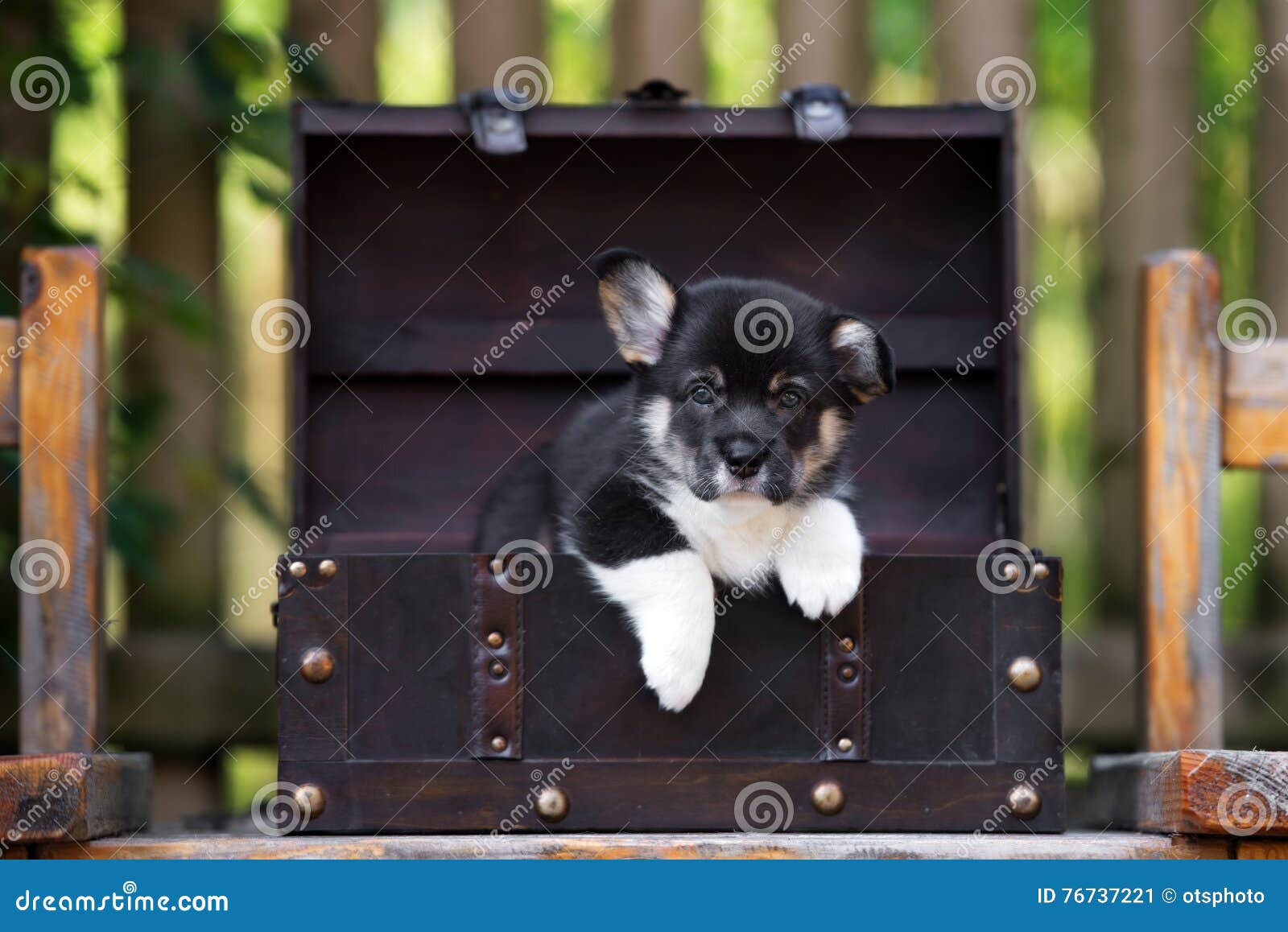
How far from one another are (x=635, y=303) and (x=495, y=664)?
73 cm

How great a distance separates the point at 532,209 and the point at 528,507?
2.40 ft

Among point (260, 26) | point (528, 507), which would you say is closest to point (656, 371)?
point (528, 507)

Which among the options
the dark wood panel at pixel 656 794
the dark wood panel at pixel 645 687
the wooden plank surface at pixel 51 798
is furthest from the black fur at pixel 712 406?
the wooden plank surface at pixel 51 798

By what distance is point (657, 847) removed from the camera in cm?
229

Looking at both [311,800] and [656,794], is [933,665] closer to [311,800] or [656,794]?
[656,794]

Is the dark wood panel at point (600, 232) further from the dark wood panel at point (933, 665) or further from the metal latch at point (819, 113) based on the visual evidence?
the dark wood panel at point (933, 665)

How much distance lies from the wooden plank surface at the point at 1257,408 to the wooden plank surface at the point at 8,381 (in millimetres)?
2418

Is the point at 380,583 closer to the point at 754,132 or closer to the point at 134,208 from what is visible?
the point at 754,132

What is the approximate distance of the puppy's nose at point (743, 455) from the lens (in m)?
2.51

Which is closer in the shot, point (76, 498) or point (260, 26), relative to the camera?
point (76, 498)

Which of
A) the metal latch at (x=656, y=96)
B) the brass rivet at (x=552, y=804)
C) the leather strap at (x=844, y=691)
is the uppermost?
the metal latch at (x=656, y=96)

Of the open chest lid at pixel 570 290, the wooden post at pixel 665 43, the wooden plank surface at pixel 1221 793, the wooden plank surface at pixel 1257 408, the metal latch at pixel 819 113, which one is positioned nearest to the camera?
the wooden plank surface at pixel 1221 793

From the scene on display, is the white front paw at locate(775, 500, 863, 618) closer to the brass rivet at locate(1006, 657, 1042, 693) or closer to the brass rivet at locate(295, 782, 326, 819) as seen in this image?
the brass rivet at locate(1006, 657, 1042, 693)

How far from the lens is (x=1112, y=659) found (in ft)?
12.4
